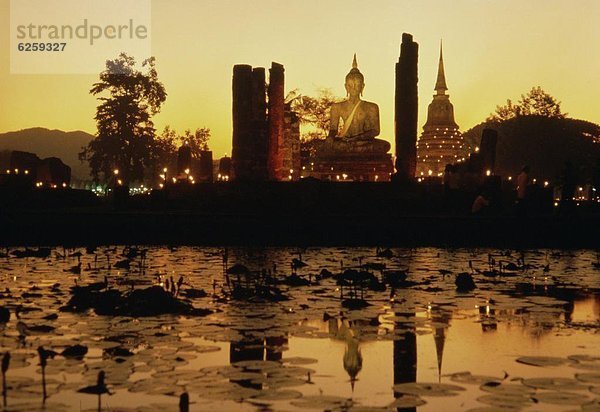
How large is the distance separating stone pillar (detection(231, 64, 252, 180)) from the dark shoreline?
10178mm

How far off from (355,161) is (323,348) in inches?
1273

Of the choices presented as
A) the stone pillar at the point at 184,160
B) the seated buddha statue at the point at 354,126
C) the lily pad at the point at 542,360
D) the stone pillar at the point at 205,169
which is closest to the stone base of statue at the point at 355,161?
the seated buddha statue at the point at 354,126

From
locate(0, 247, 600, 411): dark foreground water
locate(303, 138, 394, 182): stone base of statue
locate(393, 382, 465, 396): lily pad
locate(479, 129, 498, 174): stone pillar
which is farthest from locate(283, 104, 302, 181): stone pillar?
locate(393, 382, 465, 396): lily pad

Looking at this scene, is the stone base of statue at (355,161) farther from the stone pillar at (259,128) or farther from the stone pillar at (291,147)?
the stone pillar at (259,128)

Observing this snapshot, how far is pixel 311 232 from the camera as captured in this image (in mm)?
19797

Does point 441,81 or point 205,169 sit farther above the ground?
point 441,81

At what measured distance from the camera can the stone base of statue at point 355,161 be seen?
128ft

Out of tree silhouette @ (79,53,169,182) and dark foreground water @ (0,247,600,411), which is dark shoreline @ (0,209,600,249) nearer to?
dark foreground water @ (0,247,600,411)

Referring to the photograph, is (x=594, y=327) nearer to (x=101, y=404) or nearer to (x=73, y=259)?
(x=101, y=404)

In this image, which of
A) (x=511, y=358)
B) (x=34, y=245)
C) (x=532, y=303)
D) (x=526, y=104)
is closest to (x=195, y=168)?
(x=34, y=245)

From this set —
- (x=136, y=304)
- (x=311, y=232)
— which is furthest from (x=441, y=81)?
(x=136, y=304)

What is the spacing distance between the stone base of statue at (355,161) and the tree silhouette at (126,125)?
20.6m

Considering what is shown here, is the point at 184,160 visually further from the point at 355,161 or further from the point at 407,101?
the point at 407,101

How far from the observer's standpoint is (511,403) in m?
5.12
